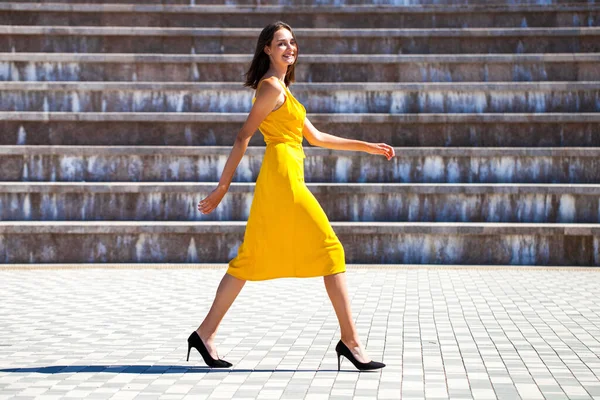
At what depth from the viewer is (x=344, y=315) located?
19.1 ft

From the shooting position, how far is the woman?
228 inches

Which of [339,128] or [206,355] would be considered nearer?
[206,355]

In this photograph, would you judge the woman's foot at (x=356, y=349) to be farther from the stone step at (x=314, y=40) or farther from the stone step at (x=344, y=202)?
the stone step at (x=314, y=40)

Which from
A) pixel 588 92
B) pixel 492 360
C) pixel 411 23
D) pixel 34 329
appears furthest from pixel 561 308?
pixel 411 23

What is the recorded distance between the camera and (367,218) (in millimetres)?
13312

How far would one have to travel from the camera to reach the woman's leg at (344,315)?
5.79 m

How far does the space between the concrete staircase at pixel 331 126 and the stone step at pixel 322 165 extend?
0.02 m

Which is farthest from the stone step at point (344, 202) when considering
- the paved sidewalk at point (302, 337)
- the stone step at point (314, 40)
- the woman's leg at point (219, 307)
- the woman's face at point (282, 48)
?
the woman's leg at point (219, 307)

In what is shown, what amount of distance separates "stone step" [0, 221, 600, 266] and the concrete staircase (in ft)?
0.07

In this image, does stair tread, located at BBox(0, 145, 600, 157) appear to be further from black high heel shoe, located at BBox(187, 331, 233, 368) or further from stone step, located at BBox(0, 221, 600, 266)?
black high heel shoe, located at BBox(187, 331, 233, 368)

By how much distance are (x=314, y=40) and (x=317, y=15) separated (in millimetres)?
893

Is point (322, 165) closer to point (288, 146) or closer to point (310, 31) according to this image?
point (310, 31)

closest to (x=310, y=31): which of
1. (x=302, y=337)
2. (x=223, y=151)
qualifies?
(x=223, y=151)

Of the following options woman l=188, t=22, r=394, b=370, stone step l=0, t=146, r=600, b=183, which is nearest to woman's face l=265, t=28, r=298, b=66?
woman l=188, t=22, r=394, b=370
